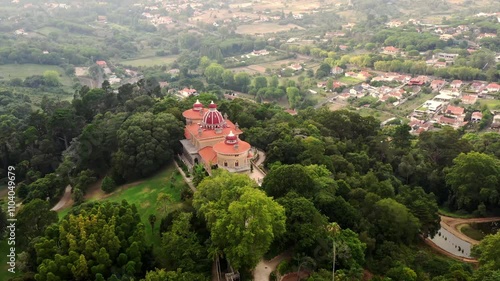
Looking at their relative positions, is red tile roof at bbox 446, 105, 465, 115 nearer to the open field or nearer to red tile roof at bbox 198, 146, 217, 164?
red tile roof at bbox 198, 146, 217, 164

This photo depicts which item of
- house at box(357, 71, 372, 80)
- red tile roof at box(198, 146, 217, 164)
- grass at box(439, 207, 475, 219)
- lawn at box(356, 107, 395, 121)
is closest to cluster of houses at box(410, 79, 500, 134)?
lawn at box(356, 107, 395, 121)

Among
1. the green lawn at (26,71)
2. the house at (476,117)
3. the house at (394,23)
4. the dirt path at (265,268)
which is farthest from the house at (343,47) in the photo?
the dirt path at (265,268)

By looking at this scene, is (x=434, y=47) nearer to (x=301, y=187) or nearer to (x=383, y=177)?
(x=383, y=177)

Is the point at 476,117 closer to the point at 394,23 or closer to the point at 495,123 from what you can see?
the point at 495,123

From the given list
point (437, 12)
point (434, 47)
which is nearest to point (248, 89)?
point (434, 47)

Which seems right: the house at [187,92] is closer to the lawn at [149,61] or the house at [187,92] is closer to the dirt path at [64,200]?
the lawn at [149,61]

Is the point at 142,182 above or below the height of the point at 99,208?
below
